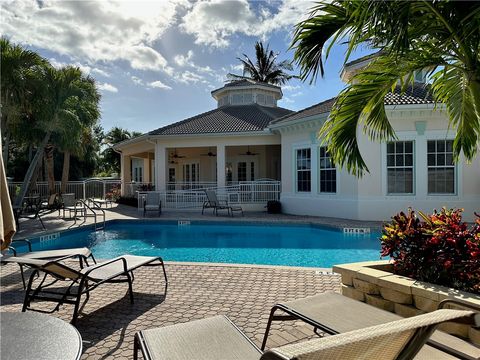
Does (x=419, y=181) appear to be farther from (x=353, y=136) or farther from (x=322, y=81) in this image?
(x=322, y=81)

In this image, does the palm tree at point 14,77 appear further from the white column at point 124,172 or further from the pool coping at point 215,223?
the white column at point 124,172

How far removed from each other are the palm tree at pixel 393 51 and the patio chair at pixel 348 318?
2534 mm

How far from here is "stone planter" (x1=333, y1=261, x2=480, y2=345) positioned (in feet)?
10.1

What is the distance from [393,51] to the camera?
12.1 ft

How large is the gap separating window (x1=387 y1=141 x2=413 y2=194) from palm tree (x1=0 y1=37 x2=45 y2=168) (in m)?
14.5

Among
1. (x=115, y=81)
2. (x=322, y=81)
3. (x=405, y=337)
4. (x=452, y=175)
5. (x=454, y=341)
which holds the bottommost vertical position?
(x=454, y=341)

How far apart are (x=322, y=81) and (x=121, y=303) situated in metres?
4.10

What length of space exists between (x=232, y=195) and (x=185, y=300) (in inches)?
502

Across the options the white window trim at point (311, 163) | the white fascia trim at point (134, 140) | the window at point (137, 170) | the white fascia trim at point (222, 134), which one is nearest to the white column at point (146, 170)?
the window at point (137, 170)

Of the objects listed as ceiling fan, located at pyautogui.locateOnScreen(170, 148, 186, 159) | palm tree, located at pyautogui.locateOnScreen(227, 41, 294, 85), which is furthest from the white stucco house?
palm tree, located at pyautogui.locateOnScreen(227, 41, 294, 85)

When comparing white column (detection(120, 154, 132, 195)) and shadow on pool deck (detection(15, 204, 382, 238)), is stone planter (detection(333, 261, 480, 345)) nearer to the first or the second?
shadow on pool deck (detection(15, 204, 382, 238))

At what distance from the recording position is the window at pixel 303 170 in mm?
15766

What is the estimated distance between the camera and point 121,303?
192 inches

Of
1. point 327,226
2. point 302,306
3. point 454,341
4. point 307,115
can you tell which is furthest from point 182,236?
point 454,341
